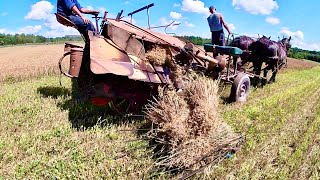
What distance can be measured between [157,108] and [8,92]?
4.74 m

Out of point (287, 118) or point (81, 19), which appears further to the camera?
point (287, 118)

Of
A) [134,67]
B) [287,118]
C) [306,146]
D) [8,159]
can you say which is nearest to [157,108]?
[134,67]

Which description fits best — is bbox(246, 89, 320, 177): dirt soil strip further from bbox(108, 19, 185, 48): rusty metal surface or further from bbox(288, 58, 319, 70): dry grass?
bbox(288, 58, 319, 70): dry grass

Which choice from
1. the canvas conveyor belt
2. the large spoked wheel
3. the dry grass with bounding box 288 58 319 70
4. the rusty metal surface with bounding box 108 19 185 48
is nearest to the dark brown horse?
the large spoked wheel

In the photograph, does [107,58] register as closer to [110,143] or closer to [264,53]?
[110,143]

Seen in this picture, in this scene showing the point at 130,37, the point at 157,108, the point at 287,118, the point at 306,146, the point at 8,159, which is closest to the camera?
the point at 8,159

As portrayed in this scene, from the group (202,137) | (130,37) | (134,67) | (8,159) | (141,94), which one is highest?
(130,37)

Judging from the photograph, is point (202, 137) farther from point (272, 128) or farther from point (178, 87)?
point (272, 128)

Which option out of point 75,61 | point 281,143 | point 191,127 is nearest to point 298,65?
point 281,143

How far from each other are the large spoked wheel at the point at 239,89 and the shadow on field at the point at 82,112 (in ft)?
9.12

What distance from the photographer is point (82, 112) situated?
6051 mm

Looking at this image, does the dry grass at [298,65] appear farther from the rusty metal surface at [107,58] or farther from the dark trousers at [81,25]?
the rusty metal surface at [107,58]

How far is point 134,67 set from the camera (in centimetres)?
505

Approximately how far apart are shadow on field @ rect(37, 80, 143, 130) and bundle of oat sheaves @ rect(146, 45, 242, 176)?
105 cm
